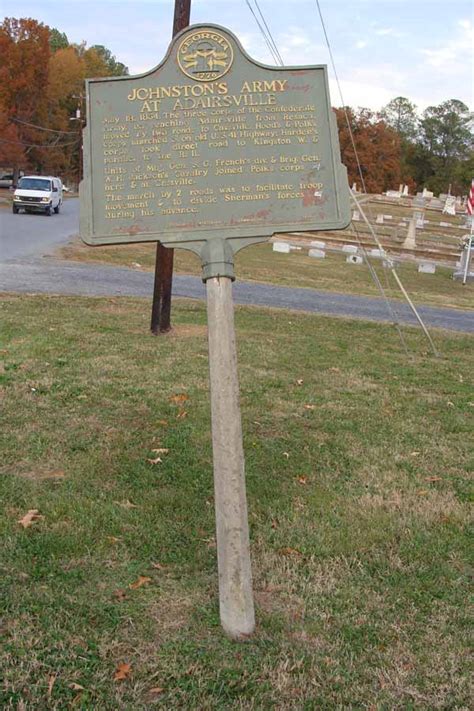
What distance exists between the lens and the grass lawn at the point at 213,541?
2.91m

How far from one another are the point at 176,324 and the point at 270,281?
311 inches

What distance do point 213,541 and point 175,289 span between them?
10.9 m

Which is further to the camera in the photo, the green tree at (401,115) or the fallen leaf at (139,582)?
the green tree at (401,115)

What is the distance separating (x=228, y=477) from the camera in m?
3.22

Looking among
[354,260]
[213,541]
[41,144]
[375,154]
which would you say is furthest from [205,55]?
[375,154]

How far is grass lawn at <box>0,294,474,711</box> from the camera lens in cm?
291

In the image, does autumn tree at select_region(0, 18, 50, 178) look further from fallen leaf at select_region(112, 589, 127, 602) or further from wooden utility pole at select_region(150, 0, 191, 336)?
fallen leaf at select_region(112, 589, 127, 602)

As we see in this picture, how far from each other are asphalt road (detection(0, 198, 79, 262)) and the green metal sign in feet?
45.4

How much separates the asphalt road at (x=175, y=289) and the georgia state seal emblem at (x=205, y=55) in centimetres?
936

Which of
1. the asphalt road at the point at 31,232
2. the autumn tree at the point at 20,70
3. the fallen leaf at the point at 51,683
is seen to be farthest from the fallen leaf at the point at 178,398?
the autumn tree at the point at 20,70

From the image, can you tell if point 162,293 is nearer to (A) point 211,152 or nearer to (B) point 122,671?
(A) point 211,152

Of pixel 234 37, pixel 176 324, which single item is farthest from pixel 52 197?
pixel 234 37

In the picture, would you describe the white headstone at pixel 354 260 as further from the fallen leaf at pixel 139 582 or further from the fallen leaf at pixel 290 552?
the fallen leaf at pixel 139 582

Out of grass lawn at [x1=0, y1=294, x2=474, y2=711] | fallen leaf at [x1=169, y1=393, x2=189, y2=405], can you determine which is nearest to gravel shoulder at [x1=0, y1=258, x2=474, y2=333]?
grass lawn at [x1=0, y1=294, x2=474, y2=711]
